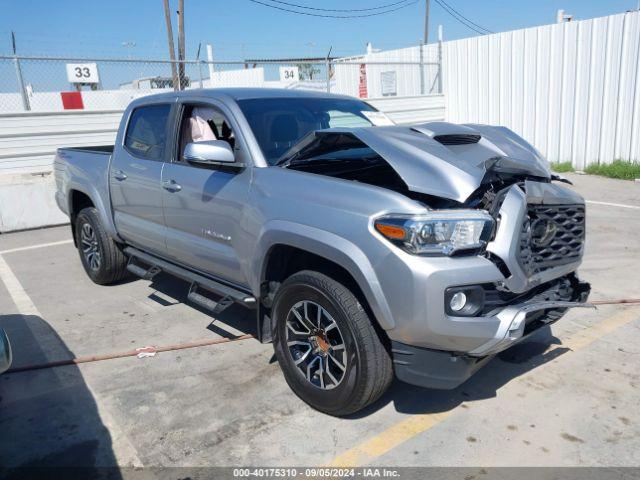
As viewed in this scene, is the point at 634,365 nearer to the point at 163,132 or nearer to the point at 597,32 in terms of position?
the point at 163,132

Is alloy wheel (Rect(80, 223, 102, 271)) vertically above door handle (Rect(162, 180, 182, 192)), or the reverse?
door handle (Rect(162, 180, 182, 192))

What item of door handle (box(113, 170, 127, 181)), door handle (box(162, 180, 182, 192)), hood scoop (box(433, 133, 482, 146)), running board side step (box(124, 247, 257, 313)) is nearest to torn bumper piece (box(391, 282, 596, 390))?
hood scoop (box(433, 133, 482, 146))

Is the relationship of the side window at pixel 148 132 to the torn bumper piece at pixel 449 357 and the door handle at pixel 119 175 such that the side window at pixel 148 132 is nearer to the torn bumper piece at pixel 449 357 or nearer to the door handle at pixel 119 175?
the door handle at pixel 119 175

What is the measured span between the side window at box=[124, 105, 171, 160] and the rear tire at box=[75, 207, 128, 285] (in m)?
1.04

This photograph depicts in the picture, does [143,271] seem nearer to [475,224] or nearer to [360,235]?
[360,235]

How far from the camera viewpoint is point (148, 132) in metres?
4.92

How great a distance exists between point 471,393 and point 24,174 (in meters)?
8.66

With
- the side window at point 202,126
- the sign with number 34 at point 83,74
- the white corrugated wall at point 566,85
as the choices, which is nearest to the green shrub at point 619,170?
the white corrugated wall at point 566,85

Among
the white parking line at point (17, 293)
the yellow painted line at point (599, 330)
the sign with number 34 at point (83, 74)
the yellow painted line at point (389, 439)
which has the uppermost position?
the sign with number 34 at point (83, 74)

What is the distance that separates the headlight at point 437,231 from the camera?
9.00 feet

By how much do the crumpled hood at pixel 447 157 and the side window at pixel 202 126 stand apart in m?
1.23

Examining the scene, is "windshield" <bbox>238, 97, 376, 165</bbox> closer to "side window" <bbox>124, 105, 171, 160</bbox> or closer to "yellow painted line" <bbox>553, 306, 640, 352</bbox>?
"side window" <bbox>124, 105, 171, 160</bbox>

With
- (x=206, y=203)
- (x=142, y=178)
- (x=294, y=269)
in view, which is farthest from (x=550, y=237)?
(x=142, y=178)

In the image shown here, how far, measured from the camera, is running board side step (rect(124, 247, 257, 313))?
12.6 ft
